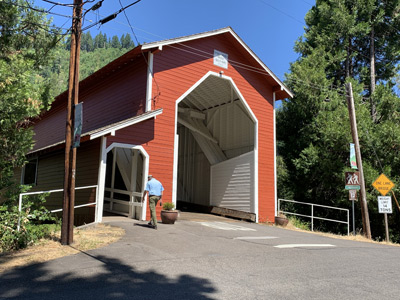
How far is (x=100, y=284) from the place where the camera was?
491cm

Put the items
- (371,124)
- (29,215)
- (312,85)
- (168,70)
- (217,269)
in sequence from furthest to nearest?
(312,85)
(371,124)
(168,70)
(29,215)
(217,269)

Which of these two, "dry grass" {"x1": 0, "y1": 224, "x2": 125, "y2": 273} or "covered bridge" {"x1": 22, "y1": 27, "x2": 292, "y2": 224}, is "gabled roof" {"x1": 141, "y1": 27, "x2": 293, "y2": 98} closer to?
"covered bridge" {"x1": 22, "y1": 27, "x2": 292, "y2": 224}

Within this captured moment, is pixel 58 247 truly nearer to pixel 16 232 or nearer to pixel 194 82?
pixel 16 232

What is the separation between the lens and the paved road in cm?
462

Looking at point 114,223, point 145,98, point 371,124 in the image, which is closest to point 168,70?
point 145,98

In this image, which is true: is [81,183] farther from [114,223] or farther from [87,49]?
[87,49]

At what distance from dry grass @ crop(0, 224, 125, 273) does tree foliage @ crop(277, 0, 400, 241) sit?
13.3m

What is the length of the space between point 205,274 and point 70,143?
4.48 meters

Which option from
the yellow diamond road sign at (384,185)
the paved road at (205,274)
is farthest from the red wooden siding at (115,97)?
the yellow diamond road sign at (384,185)

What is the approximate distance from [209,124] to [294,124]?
6155mm

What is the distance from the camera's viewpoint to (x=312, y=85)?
2083 cm

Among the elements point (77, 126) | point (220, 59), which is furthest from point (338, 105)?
point (77, 126)

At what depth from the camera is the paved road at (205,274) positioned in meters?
4.62

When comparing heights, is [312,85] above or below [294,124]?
above
